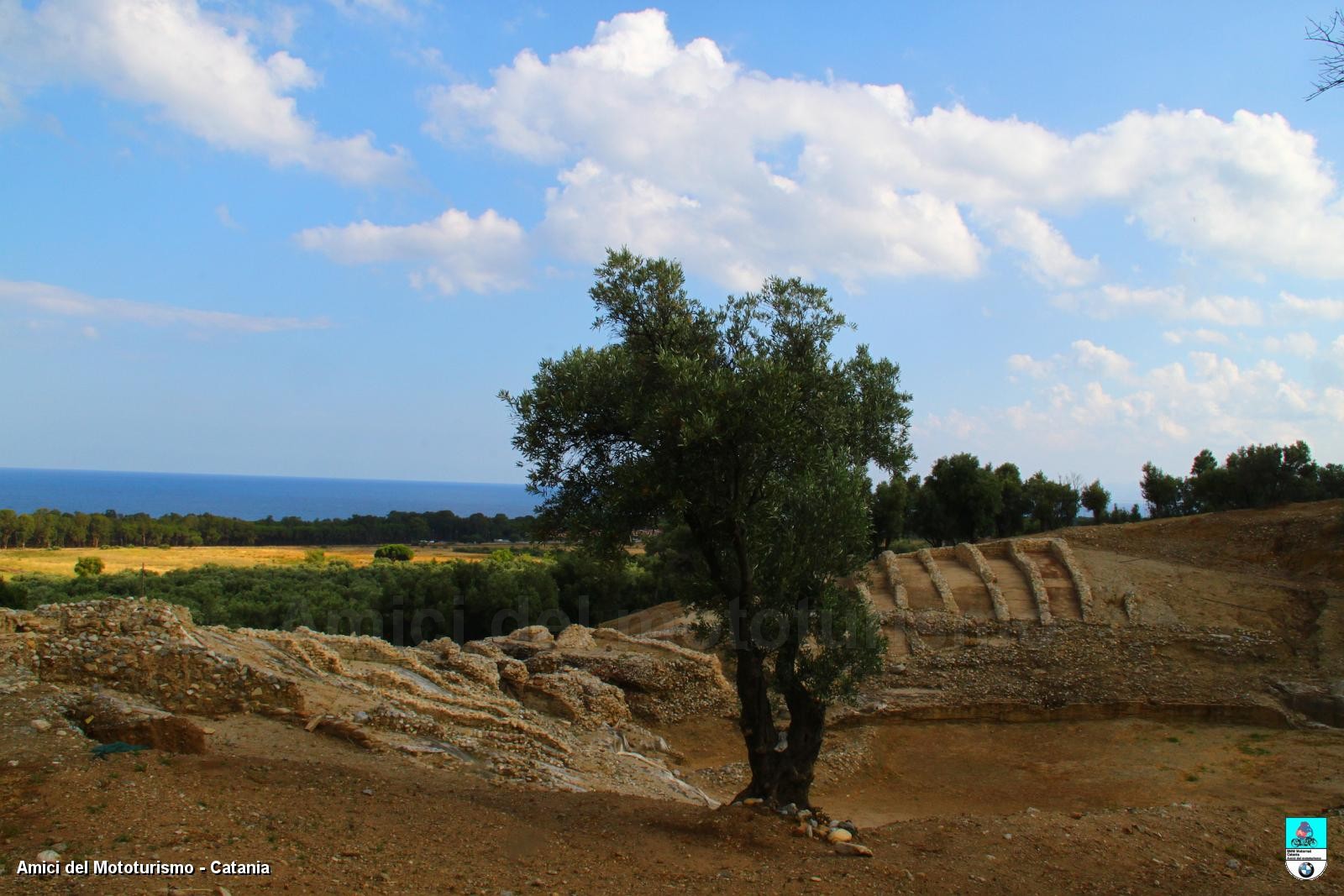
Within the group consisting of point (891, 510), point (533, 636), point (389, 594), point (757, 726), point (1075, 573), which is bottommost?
point (389, 594)

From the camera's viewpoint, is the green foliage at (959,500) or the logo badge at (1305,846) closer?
the logo badge at (1305,846)

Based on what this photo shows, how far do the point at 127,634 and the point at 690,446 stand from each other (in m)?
10.3

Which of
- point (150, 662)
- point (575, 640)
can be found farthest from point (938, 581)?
point (150, 662)

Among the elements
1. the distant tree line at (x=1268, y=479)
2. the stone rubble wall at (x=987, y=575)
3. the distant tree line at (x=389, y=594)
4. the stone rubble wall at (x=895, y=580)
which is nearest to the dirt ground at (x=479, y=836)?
the stone rubble wall at (x=987, y=575)

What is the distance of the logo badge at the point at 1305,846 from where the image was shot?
1116 cm

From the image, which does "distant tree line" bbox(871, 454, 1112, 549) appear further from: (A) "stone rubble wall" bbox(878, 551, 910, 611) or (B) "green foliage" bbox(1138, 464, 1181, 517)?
(A) "stone rubble wall" bbox(878, 551, 910, 611)

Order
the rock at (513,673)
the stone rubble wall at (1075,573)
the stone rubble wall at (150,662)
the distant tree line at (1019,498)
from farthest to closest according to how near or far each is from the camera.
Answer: the distant tree line at (1019,498)
the stone rubble wall at (1075,573)
the rock at (513,673)
the stone rubble wall at (150,662)

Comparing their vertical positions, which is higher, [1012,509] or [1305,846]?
[1012,509]

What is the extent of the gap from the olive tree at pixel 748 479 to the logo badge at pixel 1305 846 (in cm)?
633

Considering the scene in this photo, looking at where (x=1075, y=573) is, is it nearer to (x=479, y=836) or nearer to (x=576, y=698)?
(x=576, y=698)

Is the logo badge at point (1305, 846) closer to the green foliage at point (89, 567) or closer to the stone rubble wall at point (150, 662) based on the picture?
the stone rubble wall at point (150, 662)

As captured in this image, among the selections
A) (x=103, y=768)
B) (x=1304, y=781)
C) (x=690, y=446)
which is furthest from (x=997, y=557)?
(x=103, y=768)

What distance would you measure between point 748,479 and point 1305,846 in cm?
1016

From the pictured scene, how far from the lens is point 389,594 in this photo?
3806cm
